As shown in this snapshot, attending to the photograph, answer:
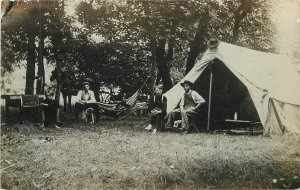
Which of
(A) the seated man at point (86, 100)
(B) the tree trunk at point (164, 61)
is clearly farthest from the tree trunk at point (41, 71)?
(B) the tree trunk at point (164, 61)

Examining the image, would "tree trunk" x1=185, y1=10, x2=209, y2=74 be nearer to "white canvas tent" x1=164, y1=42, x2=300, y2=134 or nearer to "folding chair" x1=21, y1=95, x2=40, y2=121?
"white canvas tent" x1=164, y1=42, x2=300, y2=134

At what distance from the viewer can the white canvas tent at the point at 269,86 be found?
598cm

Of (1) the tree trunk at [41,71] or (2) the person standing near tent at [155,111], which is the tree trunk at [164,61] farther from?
(1) the tree trunk at [41,71]

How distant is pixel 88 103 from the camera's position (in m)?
5.95

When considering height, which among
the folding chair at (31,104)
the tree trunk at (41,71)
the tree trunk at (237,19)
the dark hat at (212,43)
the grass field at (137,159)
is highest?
the tree trunk at (237,19)

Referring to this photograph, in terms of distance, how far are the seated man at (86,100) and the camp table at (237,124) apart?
193 centimetres

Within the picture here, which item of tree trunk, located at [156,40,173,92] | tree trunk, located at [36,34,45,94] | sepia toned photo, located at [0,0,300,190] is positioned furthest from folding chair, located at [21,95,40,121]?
tree trunk, located at [156,40,173,92]

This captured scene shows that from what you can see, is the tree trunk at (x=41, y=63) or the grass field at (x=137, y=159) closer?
the grass field at (x=137, y=159)

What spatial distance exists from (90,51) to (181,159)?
199 cm

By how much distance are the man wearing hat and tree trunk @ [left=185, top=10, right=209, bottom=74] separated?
4.61ft

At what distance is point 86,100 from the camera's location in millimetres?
5941

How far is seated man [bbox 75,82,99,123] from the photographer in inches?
233

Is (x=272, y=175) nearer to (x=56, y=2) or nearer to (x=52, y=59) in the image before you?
(x=52, y=59)

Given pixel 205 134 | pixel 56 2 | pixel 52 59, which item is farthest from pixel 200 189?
pixel 56 2
